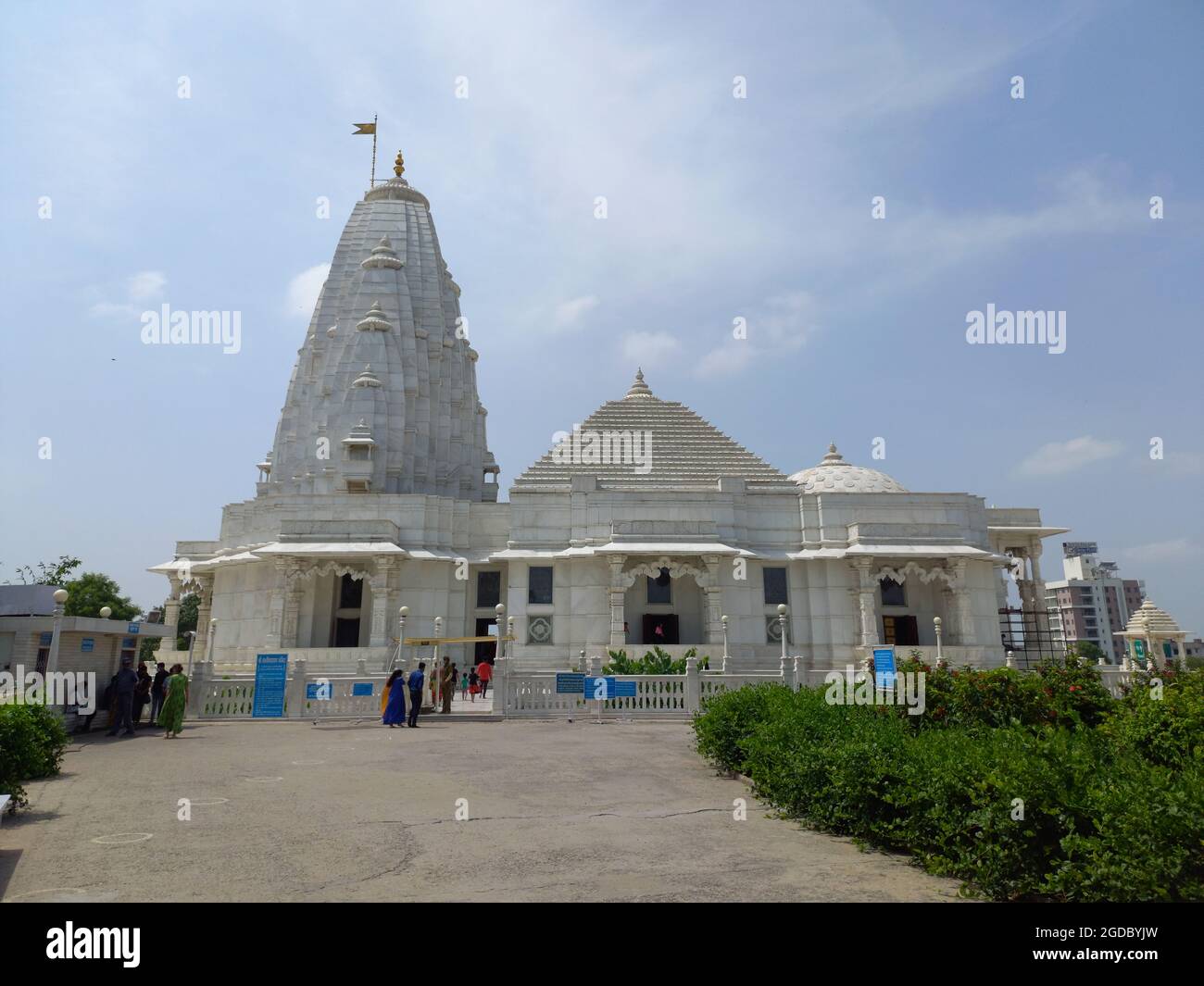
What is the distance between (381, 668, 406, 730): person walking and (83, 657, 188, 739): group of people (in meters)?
4.37

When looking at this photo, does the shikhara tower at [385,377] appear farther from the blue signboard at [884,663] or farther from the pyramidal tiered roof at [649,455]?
the blue signboard at [884,663]

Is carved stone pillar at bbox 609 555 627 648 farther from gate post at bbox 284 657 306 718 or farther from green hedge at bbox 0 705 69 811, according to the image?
green hedge at bbox 0 705 69 811

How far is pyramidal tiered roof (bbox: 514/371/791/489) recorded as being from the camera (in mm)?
35969

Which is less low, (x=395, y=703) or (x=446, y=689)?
(x=446, y=689)

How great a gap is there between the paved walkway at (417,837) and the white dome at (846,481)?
26580mm

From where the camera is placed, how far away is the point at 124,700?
1562 cm

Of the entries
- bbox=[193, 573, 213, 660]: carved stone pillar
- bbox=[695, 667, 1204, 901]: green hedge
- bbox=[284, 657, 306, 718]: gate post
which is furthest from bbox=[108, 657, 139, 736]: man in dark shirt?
A: bbox=[193, 573, 213, 660]: carved stone pillar

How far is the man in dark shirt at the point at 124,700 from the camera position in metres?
15.6

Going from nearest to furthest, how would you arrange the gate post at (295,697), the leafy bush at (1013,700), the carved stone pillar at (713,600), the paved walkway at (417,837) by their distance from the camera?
the paved walkway at (417,837) → the leafy bush at (1013,700) → the gate post at (295,697) → the carved stone pillar at (713,600)

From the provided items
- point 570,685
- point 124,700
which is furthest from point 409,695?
point 124,700

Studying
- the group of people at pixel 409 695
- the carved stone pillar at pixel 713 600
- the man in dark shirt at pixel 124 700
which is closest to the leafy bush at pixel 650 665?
the carved stone pillar at pixel 713 600

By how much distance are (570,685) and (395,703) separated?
14.8 ft

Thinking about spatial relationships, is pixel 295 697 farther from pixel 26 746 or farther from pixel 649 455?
pixel 649 455

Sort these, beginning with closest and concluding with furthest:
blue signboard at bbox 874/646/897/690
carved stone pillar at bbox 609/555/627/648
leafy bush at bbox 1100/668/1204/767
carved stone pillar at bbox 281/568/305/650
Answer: leafy bush at bbox 1100/668/1204/767 < blue signboard at bbox 874/646/897/690 < carved stone pillar at bbox 609/555/627/648 < carved stone pillar at bbox 281/568/305/650
